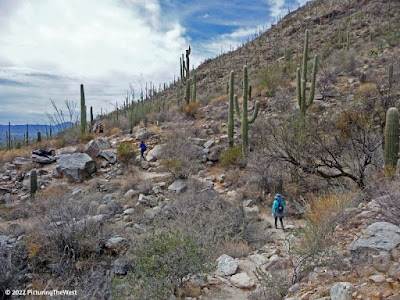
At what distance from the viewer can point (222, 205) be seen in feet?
27.6

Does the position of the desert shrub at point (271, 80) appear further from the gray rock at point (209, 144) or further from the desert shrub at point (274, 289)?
the desert shrub at point (274, 289)

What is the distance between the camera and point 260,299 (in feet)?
13.4

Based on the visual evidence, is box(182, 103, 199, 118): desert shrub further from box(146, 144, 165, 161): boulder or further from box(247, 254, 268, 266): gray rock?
box(247, 254, 268, 266): gray rock

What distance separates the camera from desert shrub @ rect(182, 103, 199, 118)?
20.6 metres

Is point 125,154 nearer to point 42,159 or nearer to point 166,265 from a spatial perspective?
point 42,159

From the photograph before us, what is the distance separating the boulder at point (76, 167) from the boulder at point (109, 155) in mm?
790

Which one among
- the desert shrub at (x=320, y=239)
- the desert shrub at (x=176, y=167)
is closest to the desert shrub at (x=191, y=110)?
the desert shrub at (x=176, y=167)

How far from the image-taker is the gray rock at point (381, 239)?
12.6 ft

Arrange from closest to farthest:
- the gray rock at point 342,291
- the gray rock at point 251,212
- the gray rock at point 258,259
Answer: the gray rock at point 342,291 → the gray rock at point 258,259 → the gray rock at point 251,212

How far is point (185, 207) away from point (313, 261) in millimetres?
4333

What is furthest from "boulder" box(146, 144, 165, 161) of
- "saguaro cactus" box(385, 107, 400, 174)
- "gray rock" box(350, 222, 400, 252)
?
"gray rock" box(350, 222, 400, 252)

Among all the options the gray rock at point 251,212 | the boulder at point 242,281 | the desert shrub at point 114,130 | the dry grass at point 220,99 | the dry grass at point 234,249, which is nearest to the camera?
the boulder at point 242,281

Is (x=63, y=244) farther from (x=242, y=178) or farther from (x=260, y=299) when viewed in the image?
(x=242, y=178)

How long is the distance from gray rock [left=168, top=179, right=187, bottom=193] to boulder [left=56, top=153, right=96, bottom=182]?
4653mm
